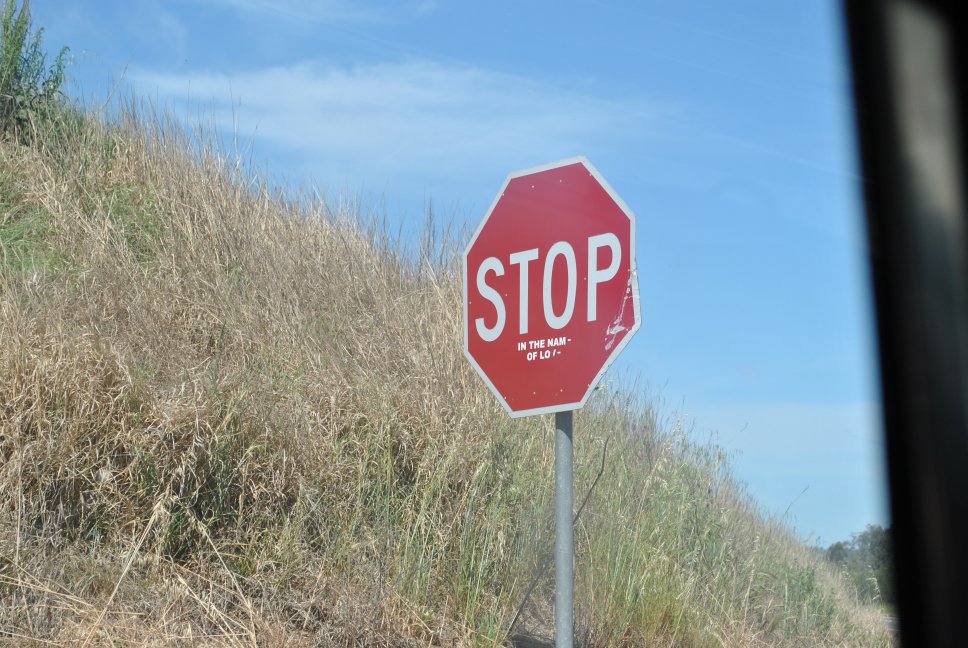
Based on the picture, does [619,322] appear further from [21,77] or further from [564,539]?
[21,77]

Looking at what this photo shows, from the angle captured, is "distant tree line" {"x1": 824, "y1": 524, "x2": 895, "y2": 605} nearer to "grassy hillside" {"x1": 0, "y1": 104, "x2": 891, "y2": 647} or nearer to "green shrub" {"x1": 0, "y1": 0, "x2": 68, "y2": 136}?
"grassy hillside" {"x1": 0, "y1": 104, "x2": 891, "y2": 647}

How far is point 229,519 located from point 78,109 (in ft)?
20.5

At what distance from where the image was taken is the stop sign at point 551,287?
13.7 feet

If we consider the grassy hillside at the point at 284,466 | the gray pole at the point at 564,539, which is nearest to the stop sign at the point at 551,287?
the gray pole at the point at 564,539

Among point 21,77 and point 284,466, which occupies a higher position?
point 21,77

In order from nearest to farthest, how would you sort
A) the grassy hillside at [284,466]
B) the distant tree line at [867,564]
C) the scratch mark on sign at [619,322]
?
1. the scratch mark on sign at [619,322]
2. the grassy hillside at [284,466]
3. the distant tree line at [867,564]

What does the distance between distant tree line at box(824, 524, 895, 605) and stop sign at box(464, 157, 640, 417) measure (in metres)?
3.51

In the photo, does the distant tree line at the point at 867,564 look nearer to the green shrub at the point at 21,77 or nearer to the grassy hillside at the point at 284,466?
the grassy hillside at the point at 284,466

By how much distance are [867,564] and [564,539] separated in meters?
4.66

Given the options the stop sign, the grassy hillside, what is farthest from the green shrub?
the stop sign

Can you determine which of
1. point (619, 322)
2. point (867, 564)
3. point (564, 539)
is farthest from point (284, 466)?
point (867, 564)

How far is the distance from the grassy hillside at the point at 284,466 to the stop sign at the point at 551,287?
1555mm

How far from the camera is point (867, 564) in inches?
305

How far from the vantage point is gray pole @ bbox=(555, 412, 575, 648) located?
4188 mm
